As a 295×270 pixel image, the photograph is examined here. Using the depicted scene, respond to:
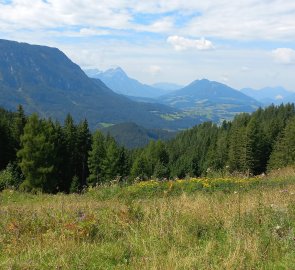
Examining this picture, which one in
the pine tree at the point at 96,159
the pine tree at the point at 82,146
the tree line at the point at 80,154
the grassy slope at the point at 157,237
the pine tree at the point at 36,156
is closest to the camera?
the grassy slope at the point at 157,237

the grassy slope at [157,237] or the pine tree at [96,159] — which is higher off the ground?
the grassy slope at [157,237]

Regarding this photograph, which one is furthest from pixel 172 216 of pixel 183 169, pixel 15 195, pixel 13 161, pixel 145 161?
pixel 183 169

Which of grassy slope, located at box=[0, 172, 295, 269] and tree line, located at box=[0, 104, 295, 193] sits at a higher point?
grassy slope, located at box=[0, 172, 295, 269]

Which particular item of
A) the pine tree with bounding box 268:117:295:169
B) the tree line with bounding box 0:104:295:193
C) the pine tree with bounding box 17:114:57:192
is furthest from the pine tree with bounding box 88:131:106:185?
the pine tree with bounding box 268:117:295:169

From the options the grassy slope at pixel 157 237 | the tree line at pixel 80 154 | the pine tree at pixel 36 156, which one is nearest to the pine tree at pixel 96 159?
the tree line at pixel 80 154

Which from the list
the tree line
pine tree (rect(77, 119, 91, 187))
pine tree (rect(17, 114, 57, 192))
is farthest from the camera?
pine tree (rect(77, 119, 91, 187))

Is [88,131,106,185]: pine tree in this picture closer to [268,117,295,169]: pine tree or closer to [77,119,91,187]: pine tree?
[77,119,91,187]: pine tree

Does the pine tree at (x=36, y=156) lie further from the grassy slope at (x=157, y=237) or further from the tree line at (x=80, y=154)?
the grassy slope at (x=157, y=237)

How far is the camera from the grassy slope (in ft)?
15.3

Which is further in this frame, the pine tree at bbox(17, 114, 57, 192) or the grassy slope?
the pine tree at bbox(17, 114, 57, 192)

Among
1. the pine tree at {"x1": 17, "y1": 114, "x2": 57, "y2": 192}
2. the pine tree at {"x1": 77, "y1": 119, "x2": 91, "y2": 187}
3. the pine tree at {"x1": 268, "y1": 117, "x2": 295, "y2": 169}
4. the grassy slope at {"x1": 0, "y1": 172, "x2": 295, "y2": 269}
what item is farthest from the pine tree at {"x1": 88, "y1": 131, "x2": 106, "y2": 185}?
the grassy slope at {"x1": 0, "y1": 172, "x2": 295, "y2": 269}

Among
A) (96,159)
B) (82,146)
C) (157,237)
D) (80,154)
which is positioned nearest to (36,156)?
(96,159)

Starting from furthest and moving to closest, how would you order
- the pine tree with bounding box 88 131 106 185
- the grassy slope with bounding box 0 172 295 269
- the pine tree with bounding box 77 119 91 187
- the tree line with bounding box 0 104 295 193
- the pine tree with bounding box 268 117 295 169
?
the pine tree with bounding box 268 117 295 169, the pine tree with bounding box 77 119 91 187, the pine tree with bounding box 88 131 106 185, the tree line with bounding box 0 104 295 193, the grassy slope with bounding box 0 172 295 269

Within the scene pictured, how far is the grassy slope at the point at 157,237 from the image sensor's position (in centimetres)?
467
